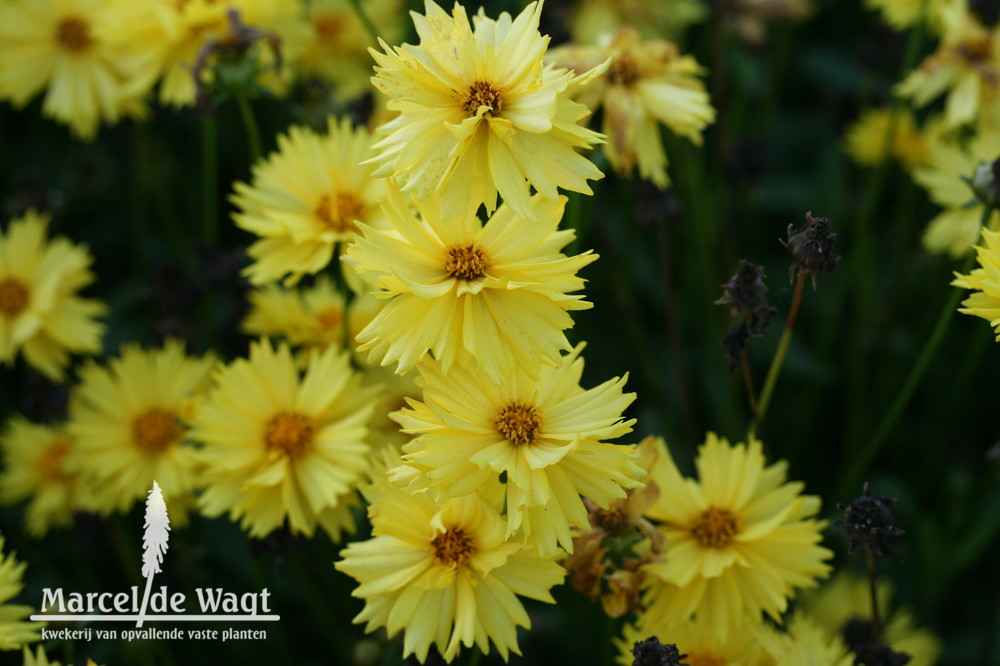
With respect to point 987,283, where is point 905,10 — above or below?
above

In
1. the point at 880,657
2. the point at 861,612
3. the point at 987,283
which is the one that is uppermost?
the point at 987,283

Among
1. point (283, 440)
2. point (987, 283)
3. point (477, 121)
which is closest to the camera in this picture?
point (477, 121)

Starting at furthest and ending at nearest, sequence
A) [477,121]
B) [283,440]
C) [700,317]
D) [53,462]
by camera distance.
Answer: [700,317] < [53,462] < [283,440] < [477,121]

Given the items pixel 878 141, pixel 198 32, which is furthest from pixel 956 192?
pixel 198 32

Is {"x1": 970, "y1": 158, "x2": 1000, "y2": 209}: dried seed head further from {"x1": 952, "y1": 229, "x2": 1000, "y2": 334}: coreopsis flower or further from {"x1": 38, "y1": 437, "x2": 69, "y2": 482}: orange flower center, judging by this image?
{"x1": 38, "y1": 437, "x2": 69, "y2": 482}: orange flower center

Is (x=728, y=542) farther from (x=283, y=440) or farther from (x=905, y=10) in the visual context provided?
(x=905, y=10)

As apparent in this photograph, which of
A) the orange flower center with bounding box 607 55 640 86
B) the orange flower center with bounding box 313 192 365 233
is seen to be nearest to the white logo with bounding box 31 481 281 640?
the orange flower center with bounding box 313 192 365 233

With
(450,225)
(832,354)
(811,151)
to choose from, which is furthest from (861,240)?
(450,225)
